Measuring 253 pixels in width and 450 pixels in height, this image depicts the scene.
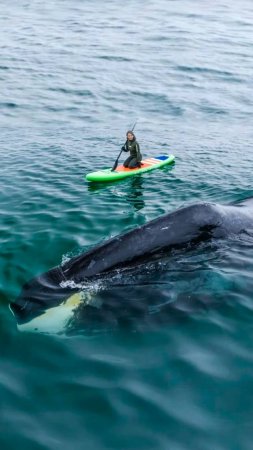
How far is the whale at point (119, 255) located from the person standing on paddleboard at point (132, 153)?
1028 centimetres

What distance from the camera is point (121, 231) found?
50.9 ft

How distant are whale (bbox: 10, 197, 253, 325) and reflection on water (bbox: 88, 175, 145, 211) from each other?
20.5 feet

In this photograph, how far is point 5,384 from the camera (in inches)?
357

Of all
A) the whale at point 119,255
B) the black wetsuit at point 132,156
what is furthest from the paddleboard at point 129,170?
the whale at point 119,255

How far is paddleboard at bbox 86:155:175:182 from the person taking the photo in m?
20.3

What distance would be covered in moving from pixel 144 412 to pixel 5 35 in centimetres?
4236

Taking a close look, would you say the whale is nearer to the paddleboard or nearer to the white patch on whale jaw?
the white patch on whale jaw

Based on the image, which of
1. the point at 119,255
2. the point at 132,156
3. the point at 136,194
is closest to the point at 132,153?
the point at 132,156

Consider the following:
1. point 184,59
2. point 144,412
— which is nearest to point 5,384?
point 144,412

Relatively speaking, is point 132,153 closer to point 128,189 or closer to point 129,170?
point 129,170

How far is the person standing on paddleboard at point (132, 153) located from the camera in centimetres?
2205

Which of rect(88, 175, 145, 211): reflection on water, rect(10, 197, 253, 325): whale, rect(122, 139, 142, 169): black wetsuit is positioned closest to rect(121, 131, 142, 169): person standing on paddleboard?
rect(122, 139, 142, 169): black wetsuit

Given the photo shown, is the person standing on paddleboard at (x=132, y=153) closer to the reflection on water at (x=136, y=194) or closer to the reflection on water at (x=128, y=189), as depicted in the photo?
the reflection on water at (x=128, y=189)

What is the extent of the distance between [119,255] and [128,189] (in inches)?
370
